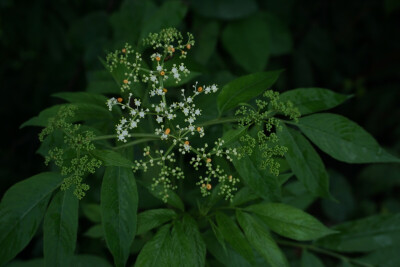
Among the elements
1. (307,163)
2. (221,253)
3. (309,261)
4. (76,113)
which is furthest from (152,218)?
(309,261)

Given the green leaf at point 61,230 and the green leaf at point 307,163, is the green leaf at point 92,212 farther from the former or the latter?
the green leaf at point 307,163

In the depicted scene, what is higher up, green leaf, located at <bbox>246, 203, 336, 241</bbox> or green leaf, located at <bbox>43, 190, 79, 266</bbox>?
green leaf, located at <bbox>43, 190, 79, 266</bbox>

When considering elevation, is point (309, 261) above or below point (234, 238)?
below

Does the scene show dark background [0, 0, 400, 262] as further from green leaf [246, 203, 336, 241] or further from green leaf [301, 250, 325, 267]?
green leaf [301, 250, 325, 267]

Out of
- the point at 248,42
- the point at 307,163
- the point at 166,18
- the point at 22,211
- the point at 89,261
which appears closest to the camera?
the point at 22,211

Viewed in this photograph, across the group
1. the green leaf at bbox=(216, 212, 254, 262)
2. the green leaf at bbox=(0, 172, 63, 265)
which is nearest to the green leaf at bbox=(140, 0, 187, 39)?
the green leaf at bbox=(0, 172, 63, 265)

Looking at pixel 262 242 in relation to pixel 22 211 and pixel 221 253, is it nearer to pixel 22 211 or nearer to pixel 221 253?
pixel 221 253

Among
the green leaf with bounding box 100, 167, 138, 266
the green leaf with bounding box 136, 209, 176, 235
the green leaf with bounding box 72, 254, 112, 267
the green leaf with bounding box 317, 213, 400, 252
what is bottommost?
the green leaf with bounding box 72, 254, 112, 267
